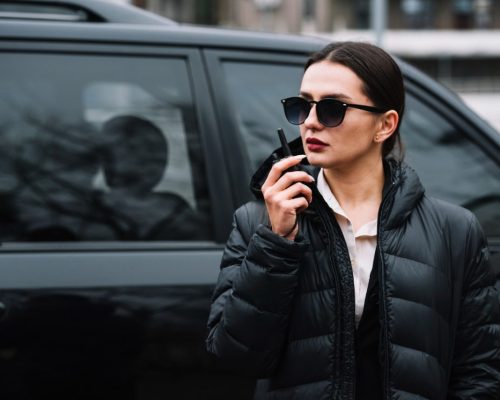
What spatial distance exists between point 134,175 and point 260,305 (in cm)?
97

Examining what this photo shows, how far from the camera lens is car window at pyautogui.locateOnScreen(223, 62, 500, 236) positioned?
2.56m

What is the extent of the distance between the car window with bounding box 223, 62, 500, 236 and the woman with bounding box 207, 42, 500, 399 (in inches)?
28.4

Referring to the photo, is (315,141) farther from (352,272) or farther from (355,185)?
(352,272)

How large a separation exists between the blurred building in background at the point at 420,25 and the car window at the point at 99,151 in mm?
38000

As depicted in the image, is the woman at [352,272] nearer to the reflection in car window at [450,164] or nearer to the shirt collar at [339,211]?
the shirt collar at [339,211]

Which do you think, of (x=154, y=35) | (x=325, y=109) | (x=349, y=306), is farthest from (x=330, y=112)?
(x=154, y=35)

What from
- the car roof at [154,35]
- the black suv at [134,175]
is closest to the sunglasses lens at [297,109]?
the black suv at [134,175]

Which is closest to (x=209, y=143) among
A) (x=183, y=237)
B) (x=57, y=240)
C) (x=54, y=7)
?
(x=183, y=237)

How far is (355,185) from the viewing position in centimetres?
181

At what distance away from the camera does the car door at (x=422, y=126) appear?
2553mm

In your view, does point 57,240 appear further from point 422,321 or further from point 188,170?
point 422,321

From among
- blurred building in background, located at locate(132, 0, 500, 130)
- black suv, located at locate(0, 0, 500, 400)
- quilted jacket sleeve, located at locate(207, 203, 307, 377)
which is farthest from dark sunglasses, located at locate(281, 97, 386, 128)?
blurred building in background, located at locate(132, 0, 500, 130)

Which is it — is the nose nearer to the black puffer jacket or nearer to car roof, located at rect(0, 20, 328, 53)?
the black puffer jacket

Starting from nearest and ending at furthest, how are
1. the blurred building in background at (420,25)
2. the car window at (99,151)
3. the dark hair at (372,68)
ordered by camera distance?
the dark hair at (372,68)
the car window at (99,151)
the blurred building in background at (420,25)
